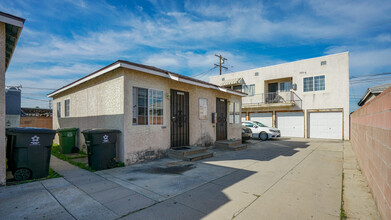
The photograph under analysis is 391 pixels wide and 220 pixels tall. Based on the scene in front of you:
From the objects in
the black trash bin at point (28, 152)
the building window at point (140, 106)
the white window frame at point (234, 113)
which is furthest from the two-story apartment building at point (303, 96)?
the black trash bin at point (28, 152)

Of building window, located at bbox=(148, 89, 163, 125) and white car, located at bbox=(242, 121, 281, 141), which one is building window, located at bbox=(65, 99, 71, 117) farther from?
white car, located at bbox=(242, 121, 281, 141)

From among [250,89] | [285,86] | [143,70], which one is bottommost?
[143,70]

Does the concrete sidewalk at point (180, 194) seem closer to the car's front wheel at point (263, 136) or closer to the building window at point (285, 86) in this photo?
the car's front wheel at point (263, 136)

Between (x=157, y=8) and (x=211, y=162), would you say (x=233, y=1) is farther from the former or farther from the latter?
(x=211, y=162)

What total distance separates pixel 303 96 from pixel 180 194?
56.4ft

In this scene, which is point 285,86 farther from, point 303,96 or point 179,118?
point 179,118

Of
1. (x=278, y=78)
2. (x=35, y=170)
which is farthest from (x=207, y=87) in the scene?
(x=278, y=78)

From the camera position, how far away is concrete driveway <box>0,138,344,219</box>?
10.7ft

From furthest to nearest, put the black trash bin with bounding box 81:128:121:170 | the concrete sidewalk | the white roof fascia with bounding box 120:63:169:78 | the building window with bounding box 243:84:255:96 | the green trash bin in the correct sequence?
1. the building window with bounding box 243:84:255:96
2. the green trash bin
3. the white roof fascia with bounding box 120:63:169:78
4. the black trash bin with bounding box 81:128:121:170
5. the concrete sidewalk

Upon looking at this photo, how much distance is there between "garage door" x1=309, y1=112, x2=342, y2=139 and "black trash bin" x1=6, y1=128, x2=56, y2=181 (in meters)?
18.8

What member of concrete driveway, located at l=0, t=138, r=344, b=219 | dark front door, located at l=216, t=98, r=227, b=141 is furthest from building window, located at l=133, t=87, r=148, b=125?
dark front door, located at l=216, t=98, r=227, b=141

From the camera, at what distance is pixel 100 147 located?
5969mm

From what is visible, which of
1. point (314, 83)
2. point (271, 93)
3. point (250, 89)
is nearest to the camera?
point (314, 83)

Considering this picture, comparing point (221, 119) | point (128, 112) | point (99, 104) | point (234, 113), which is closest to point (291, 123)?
point (234, 113)
